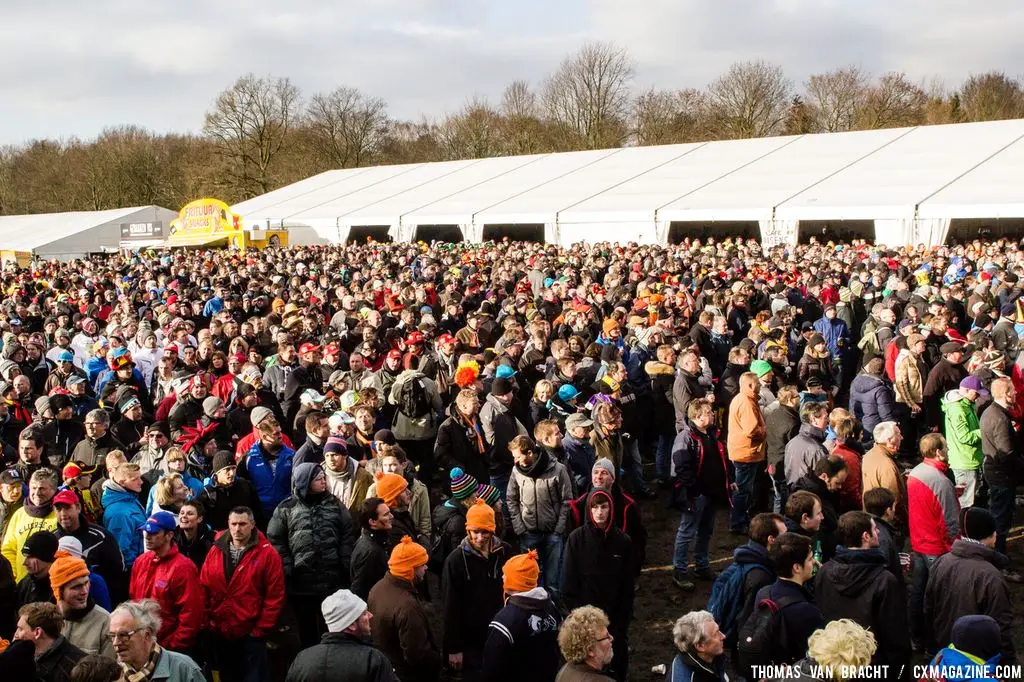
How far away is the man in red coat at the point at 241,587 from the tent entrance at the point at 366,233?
2719 cm

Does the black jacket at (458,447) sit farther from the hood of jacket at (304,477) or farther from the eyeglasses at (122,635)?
the eyeglasses at (122,635)

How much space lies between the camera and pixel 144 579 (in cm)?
378

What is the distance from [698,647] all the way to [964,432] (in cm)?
372

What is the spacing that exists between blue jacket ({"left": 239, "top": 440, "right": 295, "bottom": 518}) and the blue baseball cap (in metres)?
1.25

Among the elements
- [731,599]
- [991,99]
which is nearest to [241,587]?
[731,599]

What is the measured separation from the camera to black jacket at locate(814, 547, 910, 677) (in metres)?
3.46

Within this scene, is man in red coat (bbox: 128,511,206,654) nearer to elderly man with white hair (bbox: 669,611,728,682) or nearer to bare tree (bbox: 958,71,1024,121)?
elderly man with white hair (bbox: 669,611,728,682)

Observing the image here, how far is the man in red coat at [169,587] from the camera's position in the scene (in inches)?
147

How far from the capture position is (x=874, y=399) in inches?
265

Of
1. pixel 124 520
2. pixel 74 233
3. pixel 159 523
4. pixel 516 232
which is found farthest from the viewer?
pixel 74 233

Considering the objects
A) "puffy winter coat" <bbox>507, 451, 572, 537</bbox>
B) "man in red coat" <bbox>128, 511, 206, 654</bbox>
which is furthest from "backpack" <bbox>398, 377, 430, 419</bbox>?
"man in red coat" <bbox>128, 511, 206, 654</bbox>

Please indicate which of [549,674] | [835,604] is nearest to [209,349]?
[549,674]

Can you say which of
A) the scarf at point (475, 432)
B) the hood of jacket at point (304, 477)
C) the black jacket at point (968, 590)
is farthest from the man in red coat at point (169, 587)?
the black jacket at point (968, 590)

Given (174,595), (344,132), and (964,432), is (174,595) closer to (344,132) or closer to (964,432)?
(964,432)
